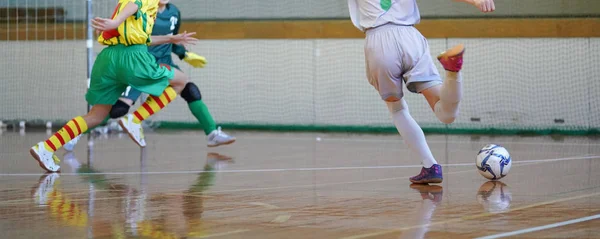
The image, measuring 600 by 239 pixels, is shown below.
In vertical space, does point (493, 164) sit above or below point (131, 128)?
above

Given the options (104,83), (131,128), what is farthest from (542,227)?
(131,128)

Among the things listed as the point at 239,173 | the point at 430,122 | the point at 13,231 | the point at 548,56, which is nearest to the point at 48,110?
the point at 430,122

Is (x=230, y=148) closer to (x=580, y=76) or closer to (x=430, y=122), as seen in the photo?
(x=430, y=122)

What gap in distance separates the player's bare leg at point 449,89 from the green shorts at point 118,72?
233 centimetres

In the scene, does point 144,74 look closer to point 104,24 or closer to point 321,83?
point 104,24

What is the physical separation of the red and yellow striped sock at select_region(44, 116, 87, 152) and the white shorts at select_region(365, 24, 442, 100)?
2422 mm

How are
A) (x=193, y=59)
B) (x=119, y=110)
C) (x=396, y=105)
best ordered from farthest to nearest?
(x=193, y=59)
(x=119, y=110)
(x=396, y=105)

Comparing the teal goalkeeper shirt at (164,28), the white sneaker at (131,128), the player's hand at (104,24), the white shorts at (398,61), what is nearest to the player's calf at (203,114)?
the teal goalkeeper shirt at (164,28)

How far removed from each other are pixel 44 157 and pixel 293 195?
2.25 meters

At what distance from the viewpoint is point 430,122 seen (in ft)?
38.1

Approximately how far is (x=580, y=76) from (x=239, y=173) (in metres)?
6.36

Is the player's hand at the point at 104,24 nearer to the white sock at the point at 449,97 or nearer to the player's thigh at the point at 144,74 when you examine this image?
the player's thigh at the point at 144,74

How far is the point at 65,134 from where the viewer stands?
21.2ft

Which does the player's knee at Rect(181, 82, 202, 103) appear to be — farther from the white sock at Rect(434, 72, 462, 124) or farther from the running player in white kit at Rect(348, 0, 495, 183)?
the white sock at Rect(434, 72, 462, 124)
